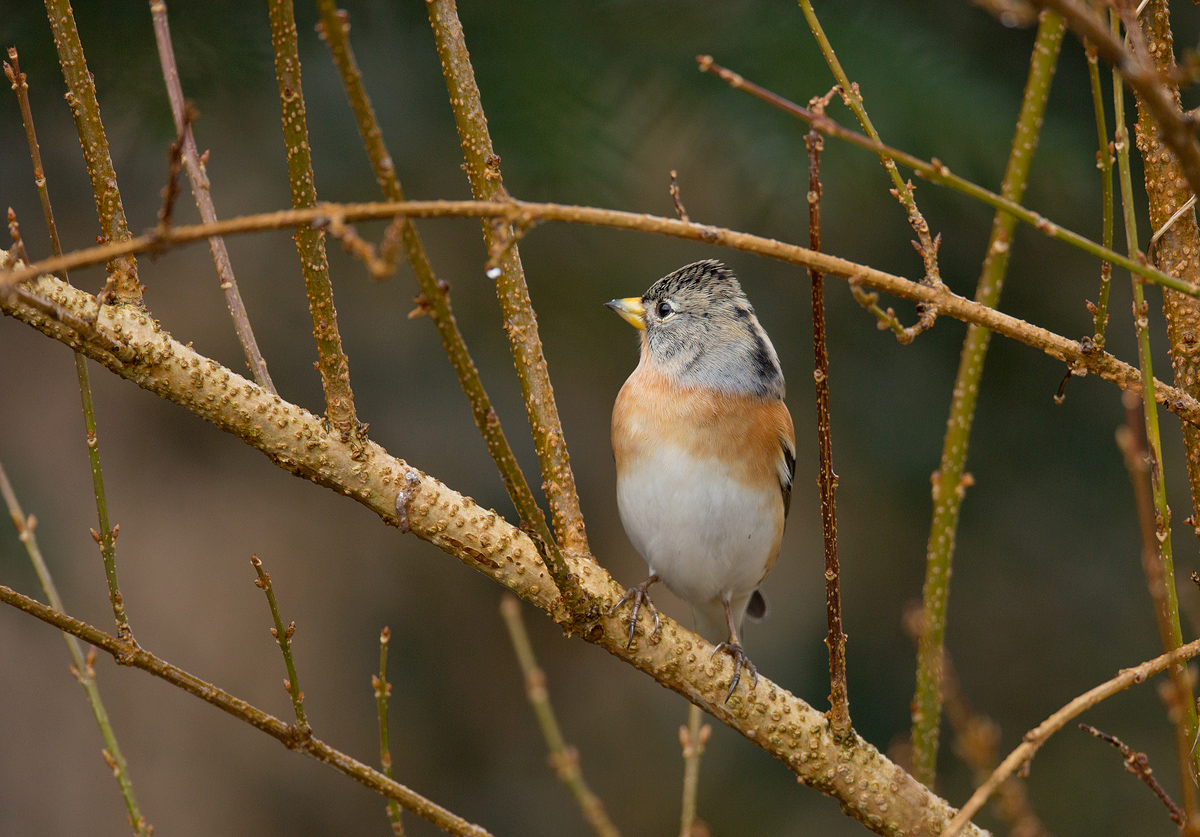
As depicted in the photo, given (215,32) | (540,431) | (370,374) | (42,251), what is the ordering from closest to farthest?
(540,431), (215,32), (42,251), (370,374)

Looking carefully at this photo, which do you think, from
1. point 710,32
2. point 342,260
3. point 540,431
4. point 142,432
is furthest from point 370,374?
point 540,431

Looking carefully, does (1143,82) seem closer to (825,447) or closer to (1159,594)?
(1159,594)

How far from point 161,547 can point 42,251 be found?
3.59 feet

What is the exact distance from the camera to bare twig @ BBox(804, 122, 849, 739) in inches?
33.7

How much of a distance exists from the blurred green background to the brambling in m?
0.46

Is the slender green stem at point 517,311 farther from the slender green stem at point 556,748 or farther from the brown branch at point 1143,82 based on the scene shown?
the brown branch at point 1143,82

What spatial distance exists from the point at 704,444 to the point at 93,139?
1051 mm

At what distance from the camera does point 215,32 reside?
7.14 ft

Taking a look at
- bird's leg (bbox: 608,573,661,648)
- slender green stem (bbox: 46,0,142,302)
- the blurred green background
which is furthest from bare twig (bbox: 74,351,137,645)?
the blurred green background

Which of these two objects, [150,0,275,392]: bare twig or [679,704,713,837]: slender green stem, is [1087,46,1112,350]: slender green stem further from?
[150,0,275,392]: bare twig

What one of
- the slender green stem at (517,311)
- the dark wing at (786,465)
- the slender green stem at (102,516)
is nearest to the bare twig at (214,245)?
the slender green stem at (102,516)

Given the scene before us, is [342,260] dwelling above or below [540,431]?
above

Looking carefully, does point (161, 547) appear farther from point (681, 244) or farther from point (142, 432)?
point (681, 244)

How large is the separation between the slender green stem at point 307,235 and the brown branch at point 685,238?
0.73 feet
